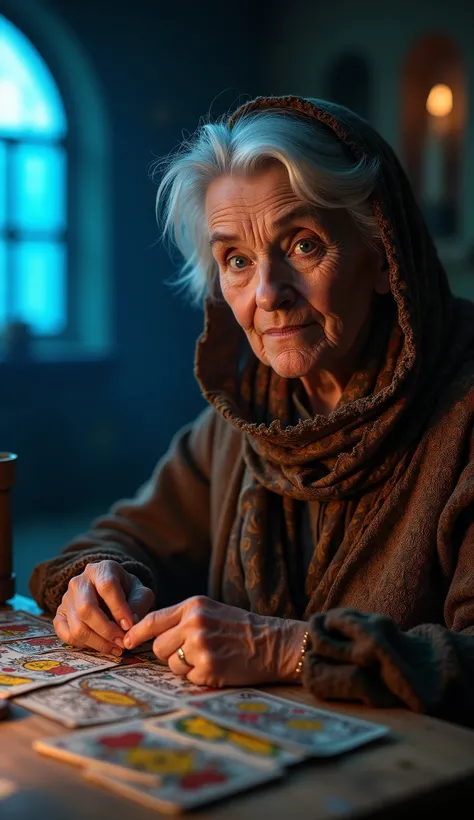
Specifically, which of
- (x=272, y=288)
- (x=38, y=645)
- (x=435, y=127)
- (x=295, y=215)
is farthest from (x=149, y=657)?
(x=435, y=127)

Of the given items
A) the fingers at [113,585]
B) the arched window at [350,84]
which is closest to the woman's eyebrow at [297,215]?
the fingers at [113,585]

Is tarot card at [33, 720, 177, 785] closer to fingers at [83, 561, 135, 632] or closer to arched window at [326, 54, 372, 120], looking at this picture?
fingers at [83, 561, 135, 632]

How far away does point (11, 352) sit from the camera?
6.49 metres

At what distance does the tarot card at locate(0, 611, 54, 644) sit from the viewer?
1.75 m

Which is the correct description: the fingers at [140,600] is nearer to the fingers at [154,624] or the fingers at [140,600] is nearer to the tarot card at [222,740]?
the fingers at [154,624]

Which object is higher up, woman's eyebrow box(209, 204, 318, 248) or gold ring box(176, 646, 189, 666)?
woman's eyebrow box(209, 204, 318, 248)

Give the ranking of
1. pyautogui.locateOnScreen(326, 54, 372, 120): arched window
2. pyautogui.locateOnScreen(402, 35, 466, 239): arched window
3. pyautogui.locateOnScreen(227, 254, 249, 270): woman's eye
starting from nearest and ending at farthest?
pyautogui.locateOnScreen(227, 254, 249, 270): woman's eye → pyautogui.locateOnScreen(402, 35, 466, 239): arched window → pyautogui.locateOnScreen(326, 54, 372, 120): arched window

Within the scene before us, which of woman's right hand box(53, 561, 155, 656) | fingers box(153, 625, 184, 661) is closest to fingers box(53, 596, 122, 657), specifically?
woman's right hand box(53, 561, 155, 656)

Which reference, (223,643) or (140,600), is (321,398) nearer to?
(140,600)

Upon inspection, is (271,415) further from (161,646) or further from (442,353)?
(161,646)

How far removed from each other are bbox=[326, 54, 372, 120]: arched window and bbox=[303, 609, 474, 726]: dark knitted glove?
628 centimetres

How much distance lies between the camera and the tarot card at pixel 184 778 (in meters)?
1.01

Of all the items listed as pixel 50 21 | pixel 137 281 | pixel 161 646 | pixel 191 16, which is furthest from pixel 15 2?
pixel 161 646

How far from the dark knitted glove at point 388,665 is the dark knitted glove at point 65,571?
0.63 metres
